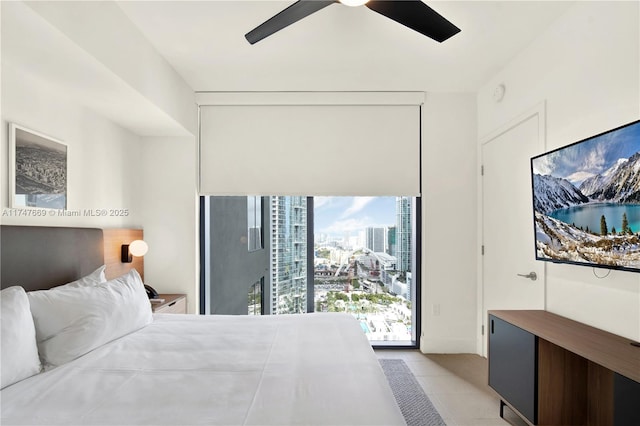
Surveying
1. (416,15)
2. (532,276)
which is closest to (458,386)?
(532,276)

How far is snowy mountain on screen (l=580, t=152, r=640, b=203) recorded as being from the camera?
5.21ft

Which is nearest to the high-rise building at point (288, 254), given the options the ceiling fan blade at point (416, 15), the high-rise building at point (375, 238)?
the high-rise building at point (375, 238)

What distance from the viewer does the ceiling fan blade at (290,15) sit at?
1.73 metres

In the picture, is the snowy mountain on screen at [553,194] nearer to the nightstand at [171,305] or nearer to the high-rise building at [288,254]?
the high-rise building at [288,254]

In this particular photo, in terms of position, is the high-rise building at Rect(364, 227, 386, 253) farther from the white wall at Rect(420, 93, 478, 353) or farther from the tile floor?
the tile floor

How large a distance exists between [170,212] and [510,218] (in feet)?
10.4

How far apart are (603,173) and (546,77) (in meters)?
1.01

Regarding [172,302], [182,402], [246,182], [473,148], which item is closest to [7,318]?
[182,402]


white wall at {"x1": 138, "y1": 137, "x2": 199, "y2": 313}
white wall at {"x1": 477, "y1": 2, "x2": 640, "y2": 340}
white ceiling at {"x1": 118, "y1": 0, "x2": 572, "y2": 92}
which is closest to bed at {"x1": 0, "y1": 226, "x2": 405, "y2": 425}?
white wall at {"x1": 138, "y1": 137, "x2": 199, "y2": 313}

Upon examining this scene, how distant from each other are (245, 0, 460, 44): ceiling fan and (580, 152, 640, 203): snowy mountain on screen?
1.06 metres

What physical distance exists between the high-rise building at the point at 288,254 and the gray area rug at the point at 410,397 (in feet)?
3.83

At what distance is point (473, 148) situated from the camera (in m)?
3.50

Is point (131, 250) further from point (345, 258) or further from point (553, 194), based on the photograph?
point (553, 194)

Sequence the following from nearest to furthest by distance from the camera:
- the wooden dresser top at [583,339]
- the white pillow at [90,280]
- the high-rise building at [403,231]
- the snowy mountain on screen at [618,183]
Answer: the wooden dresser top at [583,339] < the snowy mountain on screen at [618,183] < the white pillow at [90,280] < the high-rise building at [403,231]
